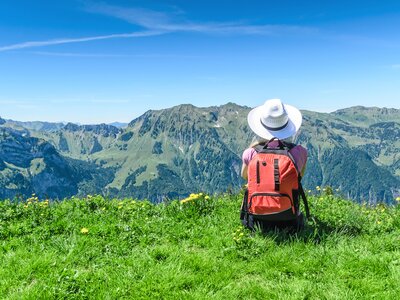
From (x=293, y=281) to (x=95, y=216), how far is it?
19.0ft

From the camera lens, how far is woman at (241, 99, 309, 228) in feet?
25.5

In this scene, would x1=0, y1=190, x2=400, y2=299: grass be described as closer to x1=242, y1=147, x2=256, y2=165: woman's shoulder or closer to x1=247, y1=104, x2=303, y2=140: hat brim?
x1=242, y1=147, x2=256, y2=165: woman's shoulder

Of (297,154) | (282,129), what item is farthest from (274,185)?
(282,129)

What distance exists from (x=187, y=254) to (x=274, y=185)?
2.27m

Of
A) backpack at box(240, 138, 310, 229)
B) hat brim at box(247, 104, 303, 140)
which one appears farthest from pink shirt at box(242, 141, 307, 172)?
hat brim at box(247, 104, 303, 140)

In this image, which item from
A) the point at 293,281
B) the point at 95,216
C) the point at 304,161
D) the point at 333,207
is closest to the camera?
the point at 293,281

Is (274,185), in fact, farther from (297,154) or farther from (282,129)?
(282,129)

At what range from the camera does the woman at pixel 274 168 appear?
7.77m

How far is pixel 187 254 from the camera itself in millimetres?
7395

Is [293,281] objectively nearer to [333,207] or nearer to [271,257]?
[271,257]

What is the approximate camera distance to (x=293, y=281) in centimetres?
629

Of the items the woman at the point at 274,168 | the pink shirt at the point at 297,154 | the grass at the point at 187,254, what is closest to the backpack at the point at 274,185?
the woman at the point at 274,168

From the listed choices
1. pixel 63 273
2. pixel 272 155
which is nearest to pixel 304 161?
pixel 272 155

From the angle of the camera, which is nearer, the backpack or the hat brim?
the backpack
